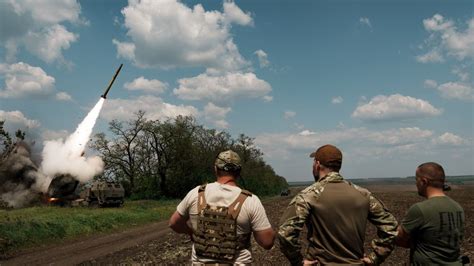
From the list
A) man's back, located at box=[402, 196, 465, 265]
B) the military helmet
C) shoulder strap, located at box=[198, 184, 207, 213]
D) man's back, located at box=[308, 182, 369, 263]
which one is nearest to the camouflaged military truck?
shoulder strap, located at box=[198, 184, 207, 213]

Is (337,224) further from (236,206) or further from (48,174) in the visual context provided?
(48,174)

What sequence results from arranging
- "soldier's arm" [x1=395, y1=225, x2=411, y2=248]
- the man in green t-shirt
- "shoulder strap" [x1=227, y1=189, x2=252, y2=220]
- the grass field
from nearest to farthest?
"shoulder strap" [x1=227, y1=189, x2=252, y2=220], the man in green t-shirt, "soldier's arm" [x1=395, y1=225, x2=411, y2=248], the grass field

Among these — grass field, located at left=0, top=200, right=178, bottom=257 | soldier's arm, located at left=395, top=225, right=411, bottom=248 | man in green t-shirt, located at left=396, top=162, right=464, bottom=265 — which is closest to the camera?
man in green t-shirt, located at left=396, top=162, right=464, bottom=265

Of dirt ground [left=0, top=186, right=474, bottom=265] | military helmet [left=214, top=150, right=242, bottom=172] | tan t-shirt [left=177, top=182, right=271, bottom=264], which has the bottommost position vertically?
dirt ground [left=0, top=186, right=474, bottom=265]

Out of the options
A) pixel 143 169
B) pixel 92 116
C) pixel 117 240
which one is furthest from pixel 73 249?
pixel 143 169

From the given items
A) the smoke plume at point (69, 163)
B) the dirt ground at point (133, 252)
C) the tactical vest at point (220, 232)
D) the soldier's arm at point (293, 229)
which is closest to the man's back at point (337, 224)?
the soldier's arm at point (293, 229)

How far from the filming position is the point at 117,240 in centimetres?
2244

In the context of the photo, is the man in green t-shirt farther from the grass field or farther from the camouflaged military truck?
the camouflaged military truck

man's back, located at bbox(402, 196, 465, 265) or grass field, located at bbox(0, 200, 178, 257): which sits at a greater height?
man's back, located at bbox(402, 196, 465, 265)

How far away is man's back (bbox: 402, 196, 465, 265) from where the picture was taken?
5000 mm

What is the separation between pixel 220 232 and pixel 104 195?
36.6 m

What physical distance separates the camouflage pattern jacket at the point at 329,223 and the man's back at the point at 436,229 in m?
0.56

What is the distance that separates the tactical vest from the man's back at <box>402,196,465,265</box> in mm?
1978

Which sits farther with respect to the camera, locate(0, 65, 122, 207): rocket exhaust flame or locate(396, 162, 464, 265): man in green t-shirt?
locate(0, 65, 122, 207): rocket exhaust flame
